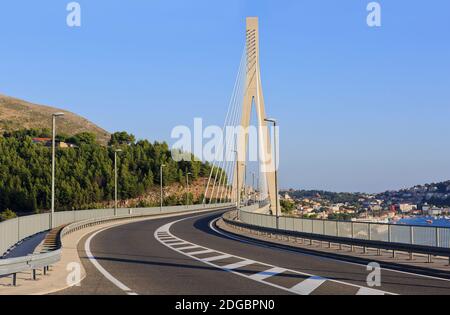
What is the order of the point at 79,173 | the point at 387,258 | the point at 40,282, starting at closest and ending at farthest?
the point at 40,282 < the point at 387,258 < the point at 79,173

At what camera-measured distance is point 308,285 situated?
1520 centimetres

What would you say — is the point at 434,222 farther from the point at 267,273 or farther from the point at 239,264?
the point at 267,273

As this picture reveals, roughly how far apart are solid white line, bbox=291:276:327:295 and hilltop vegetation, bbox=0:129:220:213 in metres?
104

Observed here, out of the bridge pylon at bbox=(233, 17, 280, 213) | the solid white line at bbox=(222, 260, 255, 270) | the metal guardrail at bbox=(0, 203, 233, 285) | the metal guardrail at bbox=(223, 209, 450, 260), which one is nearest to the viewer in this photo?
the metal guardrail at bbox=(0, 203, 233, 285)

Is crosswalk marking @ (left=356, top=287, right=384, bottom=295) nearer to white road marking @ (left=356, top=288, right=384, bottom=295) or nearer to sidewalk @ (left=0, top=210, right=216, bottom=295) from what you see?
white road marking @ (left=356, top=288, right=384, bottom=295)

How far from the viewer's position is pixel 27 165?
455ft

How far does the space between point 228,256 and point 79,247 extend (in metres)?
8.05

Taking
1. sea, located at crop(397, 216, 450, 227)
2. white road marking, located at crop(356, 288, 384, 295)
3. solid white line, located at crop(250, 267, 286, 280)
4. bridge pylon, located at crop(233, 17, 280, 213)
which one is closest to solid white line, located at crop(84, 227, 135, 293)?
solid white line, located at crop(250, 267, 286, 280)

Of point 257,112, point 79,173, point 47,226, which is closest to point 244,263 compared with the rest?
point 47,226

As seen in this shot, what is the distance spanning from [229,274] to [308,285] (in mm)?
3029

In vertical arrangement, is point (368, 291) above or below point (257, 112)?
below

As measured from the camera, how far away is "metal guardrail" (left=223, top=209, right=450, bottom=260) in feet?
65.8

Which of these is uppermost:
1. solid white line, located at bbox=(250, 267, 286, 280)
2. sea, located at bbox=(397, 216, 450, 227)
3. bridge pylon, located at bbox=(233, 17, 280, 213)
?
bridge pylon, located at bbox=(233, 17, 280, 213)
